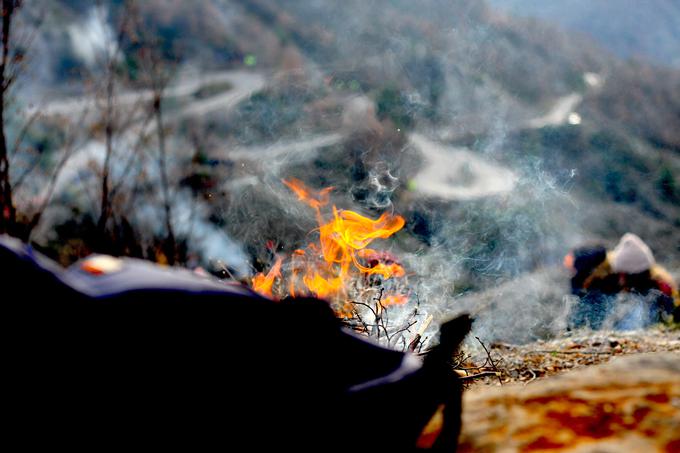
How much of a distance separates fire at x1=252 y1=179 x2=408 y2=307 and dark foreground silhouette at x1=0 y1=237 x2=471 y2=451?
11.9 ft

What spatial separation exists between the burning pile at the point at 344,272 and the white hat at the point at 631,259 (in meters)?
5.35

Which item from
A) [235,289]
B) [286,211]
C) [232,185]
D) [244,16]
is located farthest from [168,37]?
[235,289]

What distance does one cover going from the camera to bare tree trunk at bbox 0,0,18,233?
6.32 m

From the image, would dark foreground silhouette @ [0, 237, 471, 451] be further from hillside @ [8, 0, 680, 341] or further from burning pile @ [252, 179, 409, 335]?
hillside @ [8, 0, 680, 341]

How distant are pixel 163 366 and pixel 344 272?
4.33 m

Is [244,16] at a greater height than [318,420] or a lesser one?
greater

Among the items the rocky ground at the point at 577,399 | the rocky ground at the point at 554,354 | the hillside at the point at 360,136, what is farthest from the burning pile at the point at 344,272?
the rocky ground at the point at 577,399

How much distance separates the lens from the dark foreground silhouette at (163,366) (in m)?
1.82

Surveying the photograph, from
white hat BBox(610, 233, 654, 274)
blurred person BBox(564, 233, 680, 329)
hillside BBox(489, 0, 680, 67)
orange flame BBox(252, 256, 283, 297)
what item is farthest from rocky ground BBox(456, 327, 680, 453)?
hillside BBox(489, 0, 680, 67)

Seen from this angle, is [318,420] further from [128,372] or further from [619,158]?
[619,158]

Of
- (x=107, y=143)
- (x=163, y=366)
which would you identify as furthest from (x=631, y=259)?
(x=107, y=143)

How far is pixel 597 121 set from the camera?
24156 millimetres

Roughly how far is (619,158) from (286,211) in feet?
64.5

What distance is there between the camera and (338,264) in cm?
648
